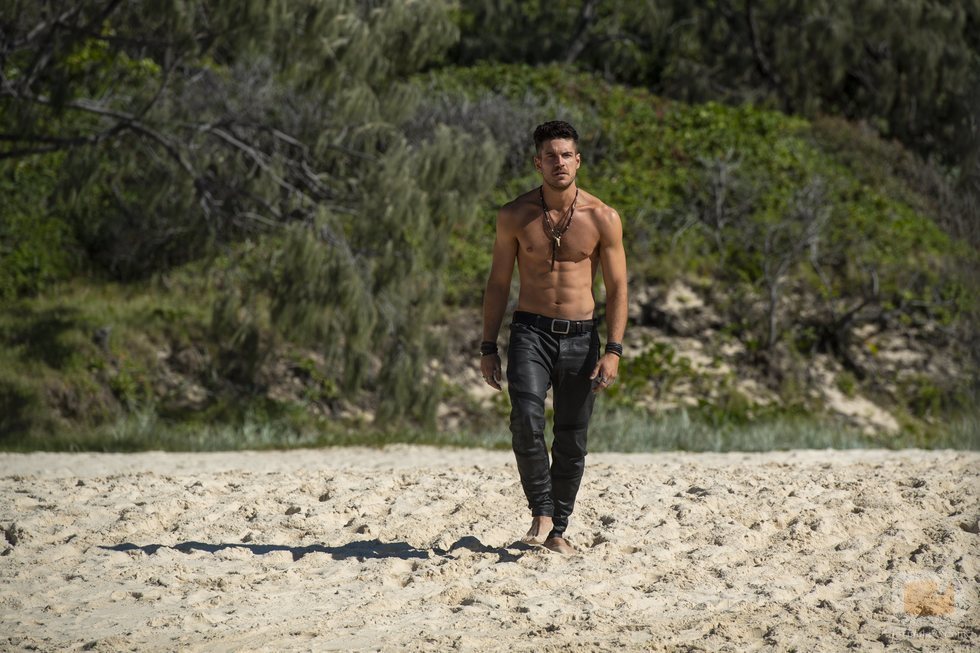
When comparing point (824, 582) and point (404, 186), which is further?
point (404, 186)

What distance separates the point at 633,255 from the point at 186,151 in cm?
565

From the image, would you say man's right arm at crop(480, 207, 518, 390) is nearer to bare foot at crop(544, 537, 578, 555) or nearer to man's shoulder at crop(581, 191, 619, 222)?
man's shoulder at crop(581, 191, 619, 222)

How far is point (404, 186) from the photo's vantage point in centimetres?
1064

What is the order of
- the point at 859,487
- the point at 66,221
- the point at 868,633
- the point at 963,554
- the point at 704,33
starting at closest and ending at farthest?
1. the point at 868,633
2. the point at 963,554
3. the point at 859,487
4. the point at 66,221
5. the point at 704,33

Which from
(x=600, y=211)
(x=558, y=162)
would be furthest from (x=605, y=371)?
(x=558, y=162)

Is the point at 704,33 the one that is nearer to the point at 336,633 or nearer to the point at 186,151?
the point at 186,151

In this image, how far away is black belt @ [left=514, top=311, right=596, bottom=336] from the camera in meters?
5.11

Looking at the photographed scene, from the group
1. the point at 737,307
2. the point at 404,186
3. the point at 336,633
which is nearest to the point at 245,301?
the point at 404,186

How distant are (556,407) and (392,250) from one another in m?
5.89

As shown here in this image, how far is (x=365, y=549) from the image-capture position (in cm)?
555

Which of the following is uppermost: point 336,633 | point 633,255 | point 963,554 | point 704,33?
point 704,33

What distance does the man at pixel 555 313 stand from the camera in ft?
16.7

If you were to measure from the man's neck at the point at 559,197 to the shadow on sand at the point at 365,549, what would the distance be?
1511 mm

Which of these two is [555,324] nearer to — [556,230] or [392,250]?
[556,230]
